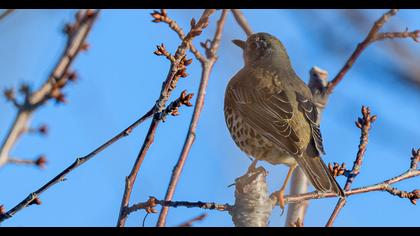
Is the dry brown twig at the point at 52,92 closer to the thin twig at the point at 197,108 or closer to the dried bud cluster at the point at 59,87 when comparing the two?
the dried bud cluster at the point at 59,87

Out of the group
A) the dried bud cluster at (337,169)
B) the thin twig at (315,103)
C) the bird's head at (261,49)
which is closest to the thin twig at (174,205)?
the dried bud cluster at (337,169)

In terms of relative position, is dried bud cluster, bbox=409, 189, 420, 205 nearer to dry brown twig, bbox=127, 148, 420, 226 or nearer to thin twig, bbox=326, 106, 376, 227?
dry brown twig, bbox=127, 148, 420, 226

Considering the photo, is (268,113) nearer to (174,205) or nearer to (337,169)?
(337,169)

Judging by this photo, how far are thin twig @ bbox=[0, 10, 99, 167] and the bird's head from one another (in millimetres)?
4290

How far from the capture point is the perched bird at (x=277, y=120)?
17.2ft

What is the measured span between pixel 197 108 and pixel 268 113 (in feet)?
4.45

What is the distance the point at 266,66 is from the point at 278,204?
8.56 feet

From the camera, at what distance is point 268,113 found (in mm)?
5750

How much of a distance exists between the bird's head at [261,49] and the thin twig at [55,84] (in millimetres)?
4290

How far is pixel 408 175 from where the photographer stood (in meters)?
4.63

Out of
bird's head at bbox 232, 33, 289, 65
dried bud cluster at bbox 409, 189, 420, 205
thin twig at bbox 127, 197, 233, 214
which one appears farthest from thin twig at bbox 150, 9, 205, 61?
bird's head at bbox 232, 33, 289, 65
